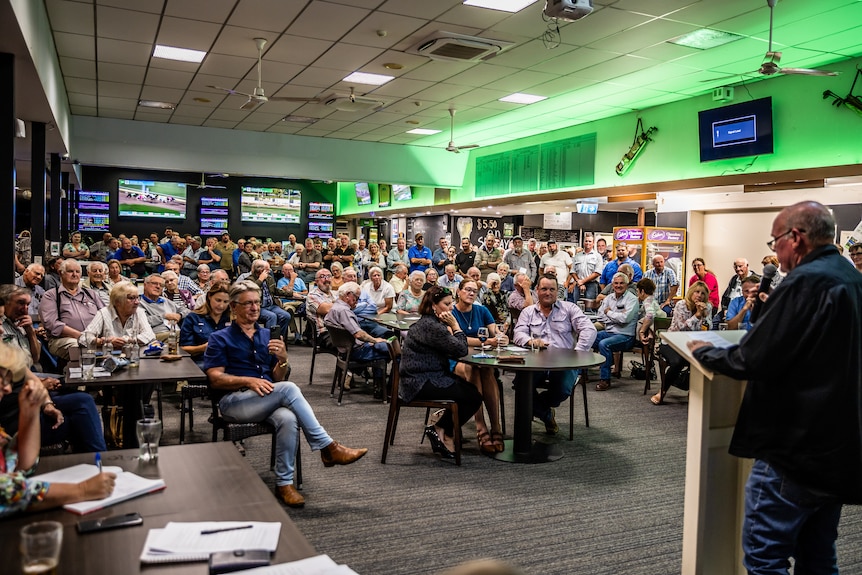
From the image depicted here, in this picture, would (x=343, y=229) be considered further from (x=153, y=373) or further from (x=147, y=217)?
(x=153, y=373)

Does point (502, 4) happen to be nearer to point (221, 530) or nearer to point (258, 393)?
point (258, 393)

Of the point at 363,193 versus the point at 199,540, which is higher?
the point at 363,193

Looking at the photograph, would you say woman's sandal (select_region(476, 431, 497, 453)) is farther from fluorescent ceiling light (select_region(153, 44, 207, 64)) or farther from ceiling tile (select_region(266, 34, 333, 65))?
fluorescent ceiling light (select_region(153, 44, 207, 64))

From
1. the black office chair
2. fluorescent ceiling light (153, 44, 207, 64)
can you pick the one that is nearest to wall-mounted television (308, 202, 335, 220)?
fluorescent ceiling light (153, 44, 207, 64)

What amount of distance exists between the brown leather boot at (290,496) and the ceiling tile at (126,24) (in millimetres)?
5241

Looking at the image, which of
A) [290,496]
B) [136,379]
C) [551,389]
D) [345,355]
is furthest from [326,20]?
[290,496]

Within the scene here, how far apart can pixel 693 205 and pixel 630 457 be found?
672 centimetres

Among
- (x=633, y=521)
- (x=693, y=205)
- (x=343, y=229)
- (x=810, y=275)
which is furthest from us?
(x=343, y=229)

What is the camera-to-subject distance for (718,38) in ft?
23.6

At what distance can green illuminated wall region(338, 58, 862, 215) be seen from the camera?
7.96m

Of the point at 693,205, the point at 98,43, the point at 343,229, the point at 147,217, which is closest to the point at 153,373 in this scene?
the point at 98,43

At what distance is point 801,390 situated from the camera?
223cm

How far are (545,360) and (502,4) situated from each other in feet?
11.4

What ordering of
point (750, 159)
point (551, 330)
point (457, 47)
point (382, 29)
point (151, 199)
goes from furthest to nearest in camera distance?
point (151, 199) → point (750, 159) → point (457, 47) → point (382, 29) → point (551, 330)
